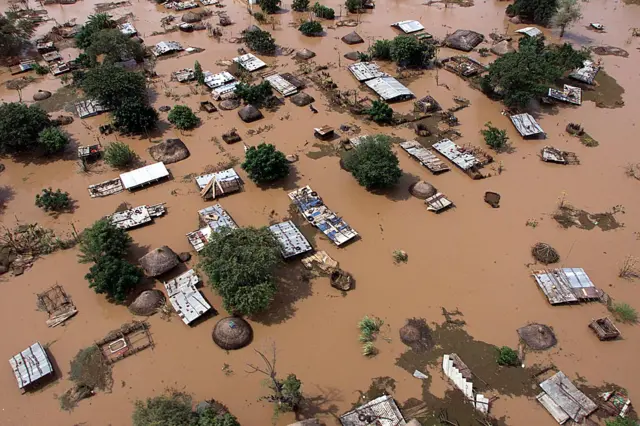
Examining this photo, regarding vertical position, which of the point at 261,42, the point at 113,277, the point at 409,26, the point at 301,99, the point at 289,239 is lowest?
the point at 289,239

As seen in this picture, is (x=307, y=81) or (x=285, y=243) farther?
(x=307, y=81)

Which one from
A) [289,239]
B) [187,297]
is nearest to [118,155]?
[187,297]

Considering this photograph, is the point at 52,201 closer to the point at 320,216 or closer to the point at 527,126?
the point at 320,216

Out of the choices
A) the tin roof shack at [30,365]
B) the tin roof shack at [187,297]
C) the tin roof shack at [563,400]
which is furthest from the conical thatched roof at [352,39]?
the tin roof shack at [30,365]

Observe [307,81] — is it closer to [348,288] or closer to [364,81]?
[364,81]

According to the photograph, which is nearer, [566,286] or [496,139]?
[566,286]

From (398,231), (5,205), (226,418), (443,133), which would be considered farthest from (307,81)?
(226,418)
